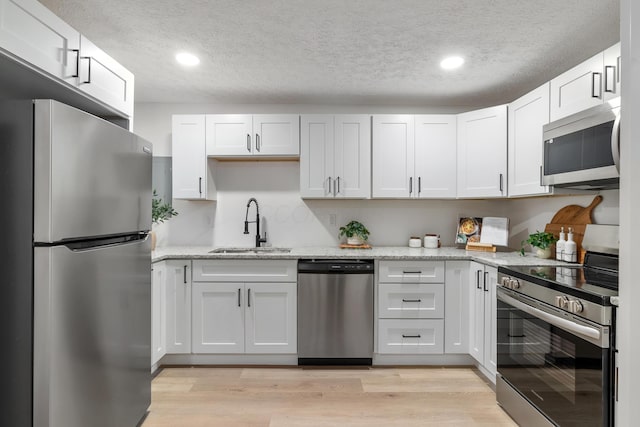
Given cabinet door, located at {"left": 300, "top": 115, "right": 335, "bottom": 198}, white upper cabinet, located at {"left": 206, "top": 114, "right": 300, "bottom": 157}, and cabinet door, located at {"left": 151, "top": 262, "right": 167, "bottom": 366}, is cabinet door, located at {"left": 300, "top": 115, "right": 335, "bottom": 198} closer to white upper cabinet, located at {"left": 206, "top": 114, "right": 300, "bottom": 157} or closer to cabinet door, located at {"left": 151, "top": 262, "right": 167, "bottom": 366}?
white upper cabinet, located at {"left": 206, "top": 114, "right": 300, "bottom": 157}

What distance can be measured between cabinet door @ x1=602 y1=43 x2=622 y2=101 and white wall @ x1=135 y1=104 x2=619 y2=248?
1.73 m

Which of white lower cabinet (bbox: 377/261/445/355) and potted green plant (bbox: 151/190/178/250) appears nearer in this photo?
white lower cabinet (bbox: 377/261/445/355)

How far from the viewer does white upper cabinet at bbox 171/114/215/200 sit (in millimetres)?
3312

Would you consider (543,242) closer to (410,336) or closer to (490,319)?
(490,319)

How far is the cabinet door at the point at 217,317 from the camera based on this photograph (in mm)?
2988

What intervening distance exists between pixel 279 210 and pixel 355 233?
0.77 metres

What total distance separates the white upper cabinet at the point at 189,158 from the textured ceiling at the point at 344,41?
278 mm

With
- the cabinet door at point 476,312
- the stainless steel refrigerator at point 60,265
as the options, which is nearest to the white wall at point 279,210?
the cabinet door at point 476,312

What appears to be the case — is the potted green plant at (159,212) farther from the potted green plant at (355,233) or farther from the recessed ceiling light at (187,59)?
the potted green plant at (355,233)

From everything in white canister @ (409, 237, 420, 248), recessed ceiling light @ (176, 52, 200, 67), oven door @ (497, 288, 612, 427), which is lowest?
oven door @ (497, 288, 612, 427)

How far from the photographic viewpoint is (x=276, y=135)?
3.32 metres

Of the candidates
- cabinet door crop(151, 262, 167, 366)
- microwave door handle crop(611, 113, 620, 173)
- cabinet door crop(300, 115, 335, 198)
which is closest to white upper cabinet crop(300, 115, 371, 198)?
cabinet door crop(300, 115, 335, 198)

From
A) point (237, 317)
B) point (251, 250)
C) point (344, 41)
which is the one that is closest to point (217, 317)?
point (237, 317)

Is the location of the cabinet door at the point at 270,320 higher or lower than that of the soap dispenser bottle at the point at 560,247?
lower
